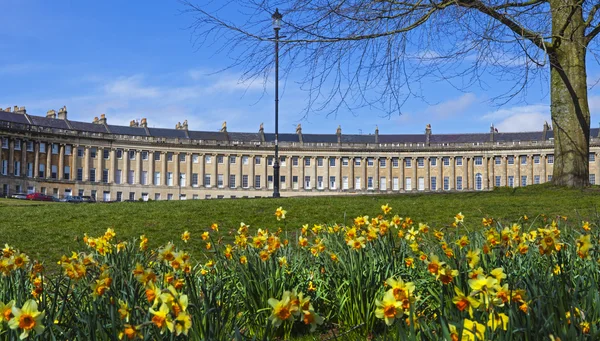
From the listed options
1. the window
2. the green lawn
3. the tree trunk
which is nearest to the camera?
the green lawn

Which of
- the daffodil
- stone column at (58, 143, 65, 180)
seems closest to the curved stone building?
stone column at (58, 143, 65, 180)

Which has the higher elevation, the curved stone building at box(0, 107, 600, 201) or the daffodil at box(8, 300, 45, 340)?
the curved stone building at box(0, 107, 600, 201)

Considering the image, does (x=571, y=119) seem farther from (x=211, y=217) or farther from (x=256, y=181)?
(x=256, y=181)

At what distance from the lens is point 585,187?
17.4 meters

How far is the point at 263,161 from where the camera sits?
10200 cm

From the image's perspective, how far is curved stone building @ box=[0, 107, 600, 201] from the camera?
9181cm

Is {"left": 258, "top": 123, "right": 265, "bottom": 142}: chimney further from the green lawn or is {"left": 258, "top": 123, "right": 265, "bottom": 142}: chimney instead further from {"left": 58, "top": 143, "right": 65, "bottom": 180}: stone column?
the green lawn

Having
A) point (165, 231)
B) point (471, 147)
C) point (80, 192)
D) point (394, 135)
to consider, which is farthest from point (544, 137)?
point (165, 231)

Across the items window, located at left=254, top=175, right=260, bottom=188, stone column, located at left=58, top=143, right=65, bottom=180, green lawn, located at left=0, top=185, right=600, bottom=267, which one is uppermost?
stone column, located at left=58, top=143, right=65, bottom=180

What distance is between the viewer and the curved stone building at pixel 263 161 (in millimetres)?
91812

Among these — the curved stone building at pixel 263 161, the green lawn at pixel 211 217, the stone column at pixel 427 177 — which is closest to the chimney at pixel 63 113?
the curved stone building at pixel 263 161

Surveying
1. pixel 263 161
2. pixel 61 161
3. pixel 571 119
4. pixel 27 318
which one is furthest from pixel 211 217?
pixel 263 161

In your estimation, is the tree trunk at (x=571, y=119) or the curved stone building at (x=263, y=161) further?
the curved stone building at (x=263, y=161)

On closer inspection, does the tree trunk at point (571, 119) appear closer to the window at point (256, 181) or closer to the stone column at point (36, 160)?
the stone column at point (36, 160)
